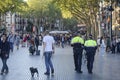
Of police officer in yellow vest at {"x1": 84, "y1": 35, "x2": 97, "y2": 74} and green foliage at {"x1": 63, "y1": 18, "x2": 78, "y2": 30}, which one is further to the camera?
green foliage at {"x1": 63, "y1": 18, "x2": 78, "y2": 30}

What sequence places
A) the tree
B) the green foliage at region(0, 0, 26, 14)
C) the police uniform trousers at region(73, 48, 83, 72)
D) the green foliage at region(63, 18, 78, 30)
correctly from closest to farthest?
the police uniform trousers at region(73, 48, 83, 72) → the green foliage at region(0, 0, 26, 14) → the tree → the green foliage at region(63, 18, 78, 30)

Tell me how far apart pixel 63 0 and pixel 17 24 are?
122364 mm

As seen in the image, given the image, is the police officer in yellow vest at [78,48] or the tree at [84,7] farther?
the tree at [84,7]

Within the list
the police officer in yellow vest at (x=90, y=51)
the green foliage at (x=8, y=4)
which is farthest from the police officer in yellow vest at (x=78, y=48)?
the green foliage at (x=8, y=4)

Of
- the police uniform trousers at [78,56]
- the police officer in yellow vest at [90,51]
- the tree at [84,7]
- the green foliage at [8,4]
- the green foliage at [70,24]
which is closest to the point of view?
the police officer in yellow vest at [90,51]

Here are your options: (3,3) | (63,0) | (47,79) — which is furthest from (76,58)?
(63,0)

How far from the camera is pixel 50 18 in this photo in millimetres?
130375

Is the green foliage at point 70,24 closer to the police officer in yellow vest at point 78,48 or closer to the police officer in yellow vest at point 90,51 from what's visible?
the police officer in yellow vest at point 78,48

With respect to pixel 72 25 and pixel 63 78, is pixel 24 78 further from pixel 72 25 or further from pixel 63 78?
pixel 72 25

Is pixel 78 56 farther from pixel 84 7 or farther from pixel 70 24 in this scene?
pixel 70 24

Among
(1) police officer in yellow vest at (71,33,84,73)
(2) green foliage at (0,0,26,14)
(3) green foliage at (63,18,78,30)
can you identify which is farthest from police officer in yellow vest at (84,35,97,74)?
(3) green foliage at (63,18,78,30)

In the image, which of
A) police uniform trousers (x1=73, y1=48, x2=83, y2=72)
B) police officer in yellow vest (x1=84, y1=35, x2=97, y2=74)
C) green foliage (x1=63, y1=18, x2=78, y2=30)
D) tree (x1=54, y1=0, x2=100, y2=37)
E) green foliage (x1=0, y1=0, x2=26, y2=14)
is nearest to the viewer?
police officer in yellow vest (x1=84, y1=35, x2=97, y2=74)

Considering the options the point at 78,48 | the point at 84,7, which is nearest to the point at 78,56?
the point at 78,48

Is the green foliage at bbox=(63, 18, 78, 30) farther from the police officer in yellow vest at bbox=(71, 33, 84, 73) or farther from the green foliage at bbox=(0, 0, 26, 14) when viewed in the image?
the police officer in yellow vest at bbox=(71, 33, 84, 73)
